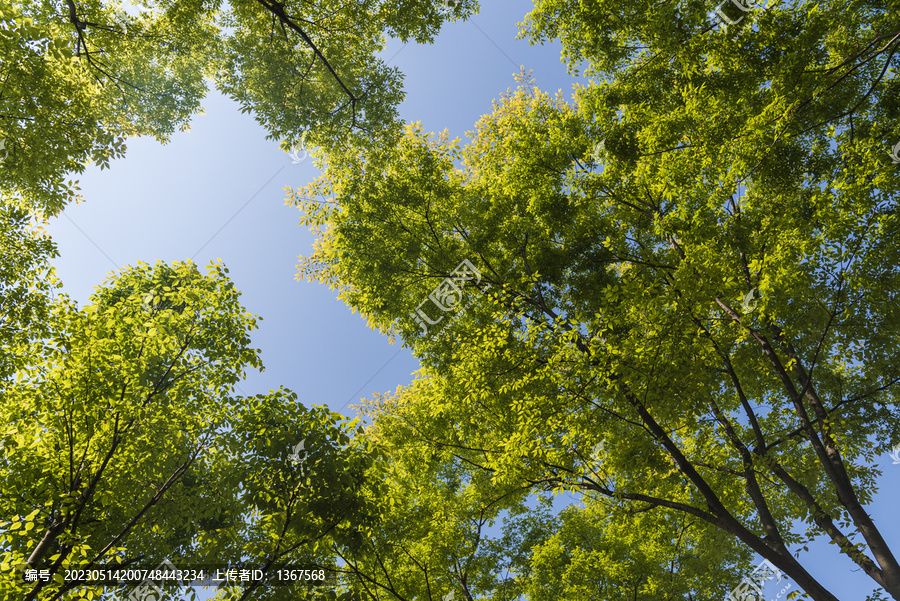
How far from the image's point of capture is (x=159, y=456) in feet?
20.7

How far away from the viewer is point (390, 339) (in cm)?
1162

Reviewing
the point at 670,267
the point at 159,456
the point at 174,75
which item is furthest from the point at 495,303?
the point at 174,75

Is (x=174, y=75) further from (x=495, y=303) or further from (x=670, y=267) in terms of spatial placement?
(x=670, y=267)

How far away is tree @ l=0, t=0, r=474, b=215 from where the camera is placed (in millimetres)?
6812

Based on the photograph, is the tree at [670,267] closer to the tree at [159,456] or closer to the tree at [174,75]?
the tree at [174,75]

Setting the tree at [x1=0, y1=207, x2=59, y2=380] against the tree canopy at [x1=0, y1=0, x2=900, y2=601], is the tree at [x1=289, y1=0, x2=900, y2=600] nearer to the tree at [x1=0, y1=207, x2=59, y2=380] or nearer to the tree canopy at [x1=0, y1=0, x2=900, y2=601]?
the tree canopy at [x1=0, y1=0, x2=900, y2=601]

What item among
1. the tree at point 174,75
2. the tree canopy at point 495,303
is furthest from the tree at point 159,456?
the tree at point 174,75

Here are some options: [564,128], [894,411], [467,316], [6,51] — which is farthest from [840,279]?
[6,51]

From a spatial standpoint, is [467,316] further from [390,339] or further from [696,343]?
[696,343]

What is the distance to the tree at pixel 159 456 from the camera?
5.61 meters

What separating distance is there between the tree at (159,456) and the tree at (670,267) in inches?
137

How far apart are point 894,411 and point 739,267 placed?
4538mm

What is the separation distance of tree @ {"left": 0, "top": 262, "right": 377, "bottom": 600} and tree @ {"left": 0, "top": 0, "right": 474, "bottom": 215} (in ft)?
9.36

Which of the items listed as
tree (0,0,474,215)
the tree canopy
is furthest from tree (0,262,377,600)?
tree (0,0,474,215)
